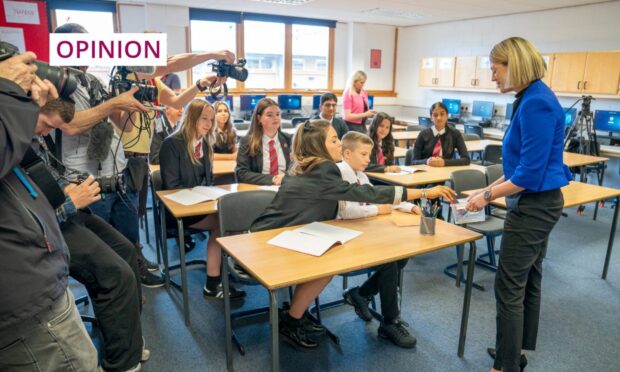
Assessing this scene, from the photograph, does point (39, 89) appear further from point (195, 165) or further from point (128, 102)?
point (195, 165)

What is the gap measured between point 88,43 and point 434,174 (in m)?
2.66

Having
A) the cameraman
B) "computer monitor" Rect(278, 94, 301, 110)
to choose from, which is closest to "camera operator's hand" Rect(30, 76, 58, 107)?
the cameraman

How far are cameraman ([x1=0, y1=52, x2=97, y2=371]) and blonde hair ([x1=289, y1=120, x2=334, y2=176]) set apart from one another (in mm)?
1145

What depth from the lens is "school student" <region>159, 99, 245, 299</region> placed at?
2.73 meters

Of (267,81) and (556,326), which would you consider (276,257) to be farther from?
(267,81)

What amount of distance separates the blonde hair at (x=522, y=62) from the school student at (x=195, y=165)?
6.08 feet

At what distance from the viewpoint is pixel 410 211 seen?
2357 mm

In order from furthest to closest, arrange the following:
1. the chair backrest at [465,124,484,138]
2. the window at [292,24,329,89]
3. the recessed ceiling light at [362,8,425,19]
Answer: the window at [292,24,329,89] → the recessed ceiling light at [362,8,425,19] → the chair backrest at [465,124,484,138]

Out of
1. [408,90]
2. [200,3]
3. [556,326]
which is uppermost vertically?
[200,3]

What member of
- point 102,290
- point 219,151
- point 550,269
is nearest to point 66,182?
point 102,290

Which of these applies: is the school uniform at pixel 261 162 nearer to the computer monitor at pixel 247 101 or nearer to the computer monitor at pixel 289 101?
the computer monitor at pixel 247 101

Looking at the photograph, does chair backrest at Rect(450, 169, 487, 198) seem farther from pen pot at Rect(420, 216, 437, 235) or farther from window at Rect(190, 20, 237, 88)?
window at Rect(190, 20, 237, 88)

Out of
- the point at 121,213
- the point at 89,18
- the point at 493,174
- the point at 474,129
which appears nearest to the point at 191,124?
the point at 121,213

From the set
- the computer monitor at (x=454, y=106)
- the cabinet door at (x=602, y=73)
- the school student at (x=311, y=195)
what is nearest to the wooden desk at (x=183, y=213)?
the school student at (x=311, y=195)
